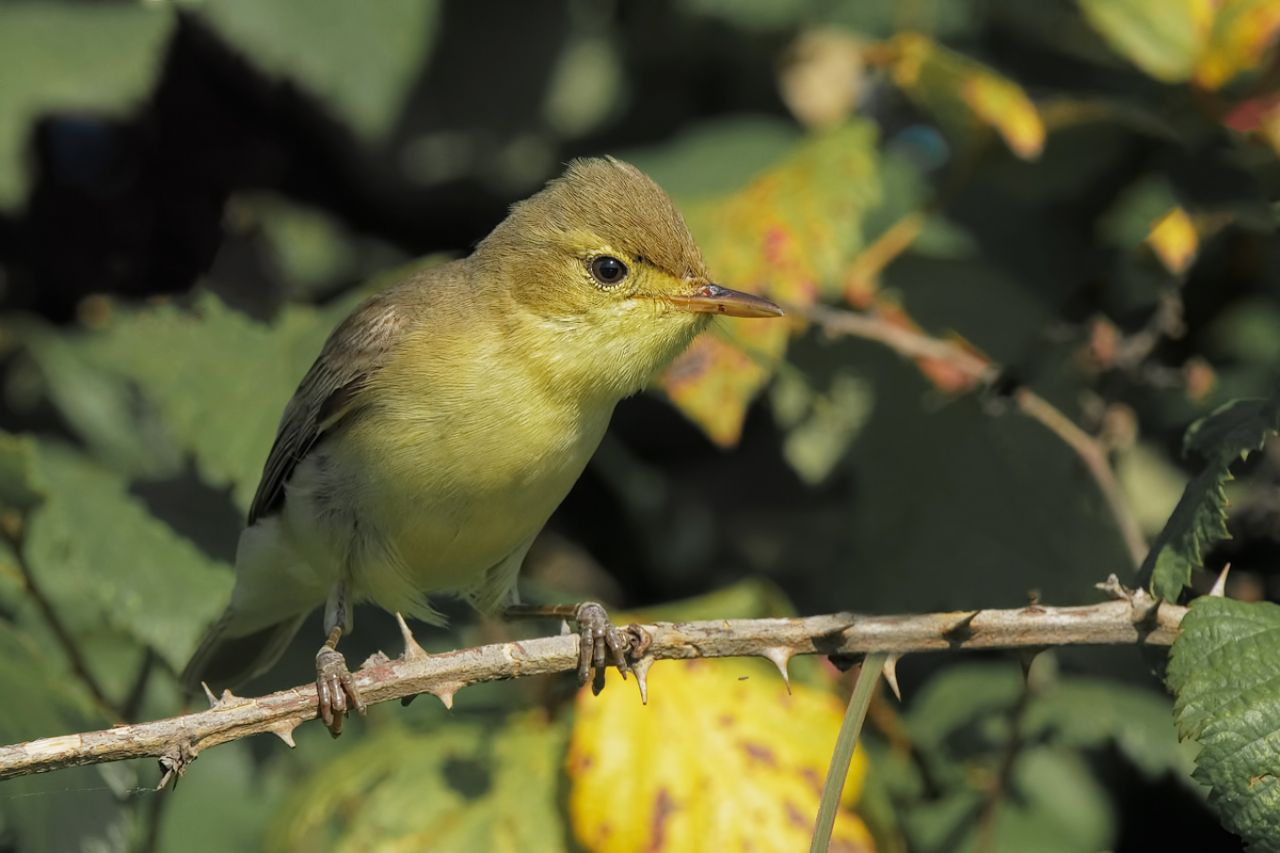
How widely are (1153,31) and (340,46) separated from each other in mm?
2277

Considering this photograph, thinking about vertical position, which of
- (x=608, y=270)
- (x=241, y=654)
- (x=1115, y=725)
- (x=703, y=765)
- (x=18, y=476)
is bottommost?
(x=703, y=765)

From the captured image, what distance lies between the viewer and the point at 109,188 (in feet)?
→ 16.7

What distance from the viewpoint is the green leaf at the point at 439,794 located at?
3.52 meters

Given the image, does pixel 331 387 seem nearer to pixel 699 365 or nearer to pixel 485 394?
pixel 485 394

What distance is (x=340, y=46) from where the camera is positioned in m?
4.45

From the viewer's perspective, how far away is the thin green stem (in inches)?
98.0

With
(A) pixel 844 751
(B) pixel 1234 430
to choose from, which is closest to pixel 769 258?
(B) pixel 1234 430

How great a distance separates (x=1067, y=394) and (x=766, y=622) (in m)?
2.11

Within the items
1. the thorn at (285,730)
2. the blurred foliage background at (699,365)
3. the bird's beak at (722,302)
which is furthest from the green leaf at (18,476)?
the bird's beak at (722,302)

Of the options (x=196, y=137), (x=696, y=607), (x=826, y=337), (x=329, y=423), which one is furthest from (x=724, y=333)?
(x=196, y=137)

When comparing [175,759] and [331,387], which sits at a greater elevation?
[331,387]

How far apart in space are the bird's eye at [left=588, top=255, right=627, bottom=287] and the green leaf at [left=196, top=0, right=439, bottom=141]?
1.12m

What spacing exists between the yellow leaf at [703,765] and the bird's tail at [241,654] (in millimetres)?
1198

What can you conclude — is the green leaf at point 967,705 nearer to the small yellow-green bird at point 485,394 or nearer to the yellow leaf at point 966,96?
the small yellow-green bird at point 485,394
